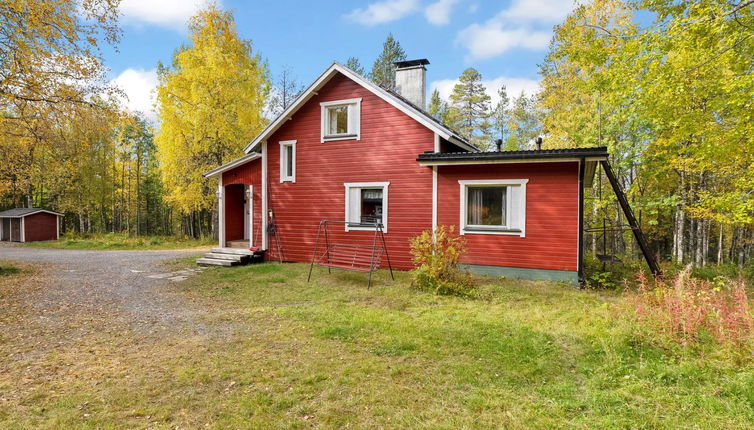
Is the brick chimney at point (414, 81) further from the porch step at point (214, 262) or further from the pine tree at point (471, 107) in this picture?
the pine tree at point (471, 107)

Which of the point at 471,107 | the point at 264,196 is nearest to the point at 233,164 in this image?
the point at 264,196

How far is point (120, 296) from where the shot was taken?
862cm

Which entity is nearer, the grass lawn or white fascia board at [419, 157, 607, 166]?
the grass lawn

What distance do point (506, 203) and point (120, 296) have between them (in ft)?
32.6

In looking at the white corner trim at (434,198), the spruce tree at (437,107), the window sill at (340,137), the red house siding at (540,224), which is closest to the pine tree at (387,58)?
the spruce tree at (437,107)

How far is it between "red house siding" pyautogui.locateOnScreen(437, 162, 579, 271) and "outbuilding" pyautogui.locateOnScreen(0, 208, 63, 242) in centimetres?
2961

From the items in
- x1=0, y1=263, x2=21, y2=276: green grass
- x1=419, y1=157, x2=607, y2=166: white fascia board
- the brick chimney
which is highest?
the brick chimney

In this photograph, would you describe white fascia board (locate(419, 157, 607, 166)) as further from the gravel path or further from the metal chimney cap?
the gravel path

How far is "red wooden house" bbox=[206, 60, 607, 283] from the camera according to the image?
9773 millimetres

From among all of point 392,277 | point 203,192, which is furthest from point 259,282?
point 203,192

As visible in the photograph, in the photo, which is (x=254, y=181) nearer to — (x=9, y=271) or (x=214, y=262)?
(x=214, y=262)

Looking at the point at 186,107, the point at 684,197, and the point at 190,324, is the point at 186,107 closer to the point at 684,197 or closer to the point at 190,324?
the point at 190,324

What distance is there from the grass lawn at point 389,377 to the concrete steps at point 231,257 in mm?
6300

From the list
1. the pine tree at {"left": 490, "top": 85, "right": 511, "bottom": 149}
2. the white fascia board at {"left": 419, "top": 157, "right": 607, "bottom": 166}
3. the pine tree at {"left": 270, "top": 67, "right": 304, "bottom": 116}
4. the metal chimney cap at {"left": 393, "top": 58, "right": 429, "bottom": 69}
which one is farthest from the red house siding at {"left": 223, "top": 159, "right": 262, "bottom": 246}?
the pine tree at {"left": 490, "top": 85, "right": 511, "bottom": 149}
